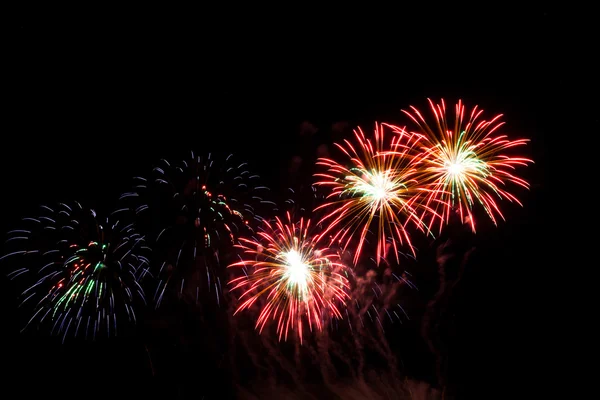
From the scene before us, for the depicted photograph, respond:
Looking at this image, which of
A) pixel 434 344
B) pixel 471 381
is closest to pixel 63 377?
pixel 434 344

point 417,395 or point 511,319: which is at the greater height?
point 511,319

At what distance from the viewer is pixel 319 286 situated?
13.9 m

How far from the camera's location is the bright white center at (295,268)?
14.0m

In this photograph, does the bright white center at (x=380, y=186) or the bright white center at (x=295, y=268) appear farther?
the bright white center at (x=295, y=268)

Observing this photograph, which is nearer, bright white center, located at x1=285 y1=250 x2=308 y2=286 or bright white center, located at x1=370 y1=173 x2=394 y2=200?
bright white center, located at x1=370 y1=173 x2=394 y2=200

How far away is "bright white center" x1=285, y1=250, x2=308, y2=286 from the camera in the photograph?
553 inches

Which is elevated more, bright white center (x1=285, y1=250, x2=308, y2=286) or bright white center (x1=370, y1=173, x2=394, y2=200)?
bright white center (x1=370, y1=173, x2=394, y2=200)

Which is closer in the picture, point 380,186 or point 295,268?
point 380,186

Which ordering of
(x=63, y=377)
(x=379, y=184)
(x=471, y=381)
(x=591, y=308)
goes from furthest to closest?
(x=63, y=377)
(x=471, y=381)
(x=591, y=308)
(x=379, y=184)

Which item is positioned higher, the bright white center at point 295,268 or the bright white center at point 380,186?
the bright white center at point 380,186

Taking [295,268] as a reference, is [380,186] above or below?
above

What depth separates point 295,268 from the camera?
46.5ft

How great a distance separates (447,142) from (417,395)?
617 inches

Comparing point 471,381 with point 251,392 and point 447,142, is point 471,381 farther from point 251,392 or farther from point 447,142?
point 447,142
